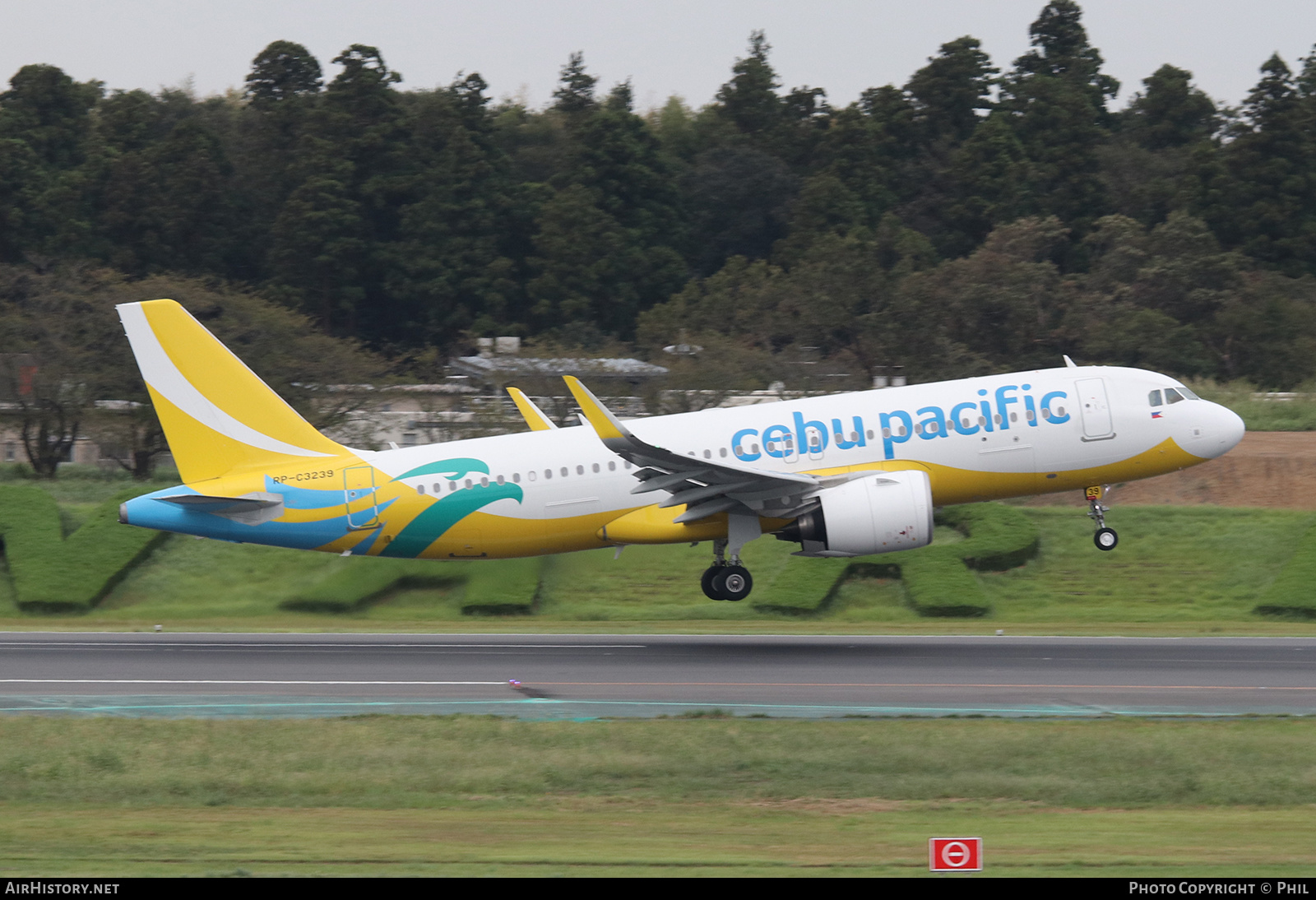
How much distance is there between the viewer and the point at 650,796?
20.5 m

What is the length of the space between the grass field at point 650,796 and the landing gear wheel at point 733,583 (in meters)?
9.46

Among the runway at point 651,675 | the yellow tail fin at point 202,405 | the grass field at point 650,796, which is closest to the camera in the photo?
the grass field at point 650,796

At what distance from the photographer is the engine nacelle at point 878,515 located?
31984 millimetres

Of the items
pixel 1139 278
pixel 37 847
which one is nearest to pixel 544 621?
pixel 37 847

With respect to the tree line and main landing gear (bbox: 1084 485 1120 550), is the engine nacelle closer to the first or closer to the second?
main landing gear (bbox: 1084 485 1120 550)

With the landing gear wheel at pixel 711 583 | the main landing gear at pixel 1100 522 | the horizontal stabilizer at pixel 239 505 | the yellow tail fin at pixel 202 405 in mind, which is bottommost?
the landing gear wheel at pixel 711 583

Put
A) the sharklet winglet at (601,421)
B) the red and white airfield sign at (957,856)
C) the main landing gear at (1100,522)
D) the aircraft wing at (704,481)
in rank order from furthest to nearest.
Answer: the main landing gear at (1100,522)
the aircraft wing at (704,481)
the sharklet winglet at (601,421)
the red and white airfield sign at (957,856)

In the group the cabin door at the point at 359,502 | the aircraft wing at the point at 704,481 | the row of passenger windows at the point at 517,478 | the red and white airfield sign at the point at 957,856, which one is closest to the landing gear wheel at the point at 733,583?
the aircraft wing at the point at 704,481

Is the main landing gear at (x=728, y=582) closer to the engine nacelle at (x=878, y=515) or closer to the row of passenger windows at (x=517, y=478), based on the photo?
the engine nacelle at (x=878, y=515)

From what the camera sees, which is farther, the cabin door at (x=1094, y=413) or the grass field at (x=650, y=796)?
the cabin door at (x=1094, y=413)

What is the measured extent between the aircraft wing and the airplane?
71mm

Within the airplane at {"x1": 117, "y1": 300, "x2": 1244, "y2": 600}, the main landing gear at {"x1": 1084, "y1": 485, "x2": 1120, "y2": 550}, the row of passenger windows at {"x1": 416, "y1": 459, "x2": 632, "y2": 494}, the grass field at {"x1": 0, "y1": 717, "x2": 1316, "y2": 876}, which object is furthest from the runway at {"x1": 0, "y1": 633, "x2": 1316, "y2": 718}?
the row of passenger windows at {"x1": 416, "y1": 459, "x2": 632, "y2": 494}

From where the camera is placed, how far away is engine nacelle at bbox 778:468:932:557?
32.0 metres

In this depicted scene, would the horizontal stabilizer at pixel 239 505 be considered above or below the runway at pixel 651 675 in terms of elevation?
above
